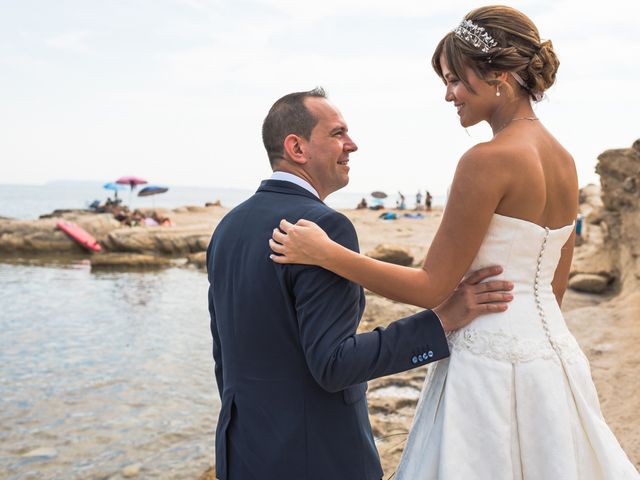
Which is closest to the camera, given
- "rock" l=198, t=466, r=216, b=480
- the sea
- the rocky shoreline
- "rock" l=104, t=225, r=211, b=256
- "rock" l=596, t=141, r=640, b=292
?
"rock" l=198, t=466, r=216, b=480

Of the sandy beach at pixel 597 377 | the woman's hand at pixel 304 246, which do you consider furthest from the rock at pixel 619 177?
the woman's hand at pixel 304 246

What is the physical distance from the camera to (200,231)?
25703mm

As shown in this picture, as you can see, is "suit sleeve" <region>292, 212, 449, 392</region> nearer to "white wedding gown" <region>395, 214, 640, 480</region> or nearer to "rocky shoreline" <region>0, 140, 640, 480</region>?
A: "white wedding gown" <region>395, 214, 640, 480</region>

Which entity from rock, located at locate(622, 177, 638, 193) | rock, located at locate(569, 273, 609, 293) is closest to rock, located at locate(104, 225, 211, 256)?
rock, located at locate(569, 273, 609, 293)

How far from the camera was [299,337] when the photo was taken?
6.40 ft

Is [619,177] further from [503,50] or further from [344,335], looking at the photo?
[344,335]

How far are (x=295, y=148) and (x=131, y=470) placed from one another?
5.06m

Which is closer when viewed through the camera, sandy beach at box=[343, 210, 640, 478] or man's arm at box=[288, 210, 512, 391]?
man's arm at box=[288, 210, 512, 391]

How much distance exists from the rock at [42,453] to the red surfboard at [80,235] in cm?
1846

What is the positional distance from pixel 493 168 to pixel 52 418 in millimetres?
7349

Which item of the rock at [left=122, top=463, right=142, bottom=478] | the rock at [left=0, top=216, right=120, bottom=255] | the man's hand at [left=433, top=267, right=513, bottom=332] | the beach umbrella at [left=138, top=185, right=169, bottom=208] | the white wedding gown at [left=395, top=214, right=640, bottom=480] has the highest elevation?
the beach umbrella at [left=138, top=185, right=169, bottom=208]

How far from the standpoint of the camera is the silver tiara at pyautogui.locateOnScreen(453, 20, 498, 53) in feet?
6.44

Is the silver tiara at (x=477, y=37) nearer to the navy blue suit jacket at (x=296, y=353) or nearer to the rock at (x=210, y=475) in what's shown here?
the navy blue suit jacket at (x=296, y=353)

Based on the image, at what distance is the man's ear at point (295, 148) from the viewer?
215cm
